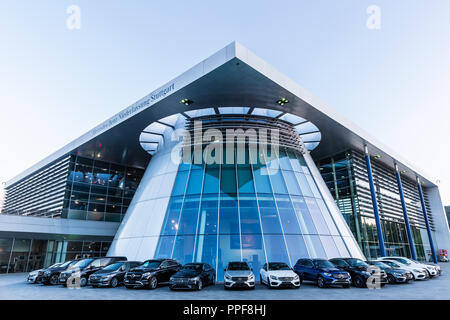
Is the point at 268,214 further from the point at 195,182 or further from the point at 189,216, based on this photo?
the point at 195,182

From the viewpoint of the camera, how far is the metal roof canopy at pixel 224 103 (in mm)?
17281

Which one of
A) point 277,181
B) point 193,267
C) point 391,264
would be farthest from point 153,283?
point 391,264

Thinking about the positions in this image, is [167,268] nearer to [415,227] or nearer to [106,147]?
[106,147]

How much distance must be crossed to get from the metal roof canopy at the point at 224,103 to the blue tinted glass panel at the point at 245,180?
5.19 m

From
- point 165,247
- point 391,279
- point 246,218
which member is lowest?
point 391,279

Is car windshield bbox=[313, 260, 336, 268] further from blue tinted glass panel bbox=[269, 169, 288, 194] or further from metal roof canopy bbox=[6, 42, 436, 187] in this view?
metal roof canopy bbox=[6, 42, 436, 187]

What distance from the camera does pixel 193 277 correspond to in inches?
525

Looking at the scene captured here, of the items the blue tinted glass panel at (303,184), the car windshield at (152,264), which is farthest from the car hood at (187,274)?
the blue tinted glass panel at (303,184)

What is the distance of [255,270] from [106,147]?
20434mm

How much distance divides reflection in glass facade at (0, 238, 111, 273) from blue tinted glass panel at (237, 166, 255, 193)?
20370mm

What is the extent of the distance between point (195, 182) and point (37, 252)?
68.4ft

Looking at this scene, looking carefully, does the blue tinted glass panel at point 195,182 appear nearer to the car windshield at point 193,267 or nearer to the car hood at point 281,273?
the car windshield at point 193,267
